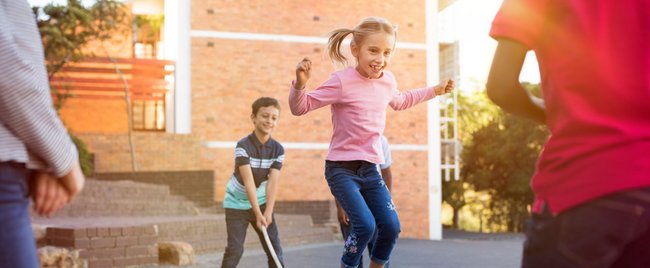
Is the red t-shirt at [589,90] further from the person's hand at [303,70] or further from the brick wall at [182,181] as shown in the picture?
the brick wall at [182,181]

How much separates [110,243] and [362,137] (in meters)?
5.71

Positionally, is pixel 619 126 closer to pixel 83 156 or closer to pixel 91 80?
pixel 83 156

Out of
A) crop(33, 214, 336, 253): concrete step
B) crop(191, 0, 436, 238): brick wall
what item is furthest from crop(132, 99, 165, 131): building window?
crop(33, 214, 336, 253): concrete step

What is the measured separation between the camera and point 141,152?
21.4 metres

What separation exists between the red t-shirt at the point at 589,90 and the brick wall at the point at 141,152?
64.3 ft

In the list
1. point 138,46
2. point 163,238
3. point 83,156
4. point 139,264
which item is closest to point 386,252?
point 139,264

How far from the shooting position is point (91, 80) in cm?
2442

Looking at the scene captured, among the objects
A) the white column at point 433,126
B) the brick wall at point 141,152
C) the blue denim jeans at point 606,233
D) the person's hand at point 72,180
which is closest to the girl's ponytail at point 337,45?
the person's hand at point 72,180

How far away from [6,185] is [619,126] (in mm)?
1355

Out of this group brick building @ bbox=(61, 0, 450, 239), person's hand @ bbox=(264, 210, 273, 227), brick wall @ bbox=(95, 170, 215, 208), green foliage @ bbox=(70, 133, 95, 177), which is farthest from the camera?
brick building @ bbox=(61, 0, 450, 239)

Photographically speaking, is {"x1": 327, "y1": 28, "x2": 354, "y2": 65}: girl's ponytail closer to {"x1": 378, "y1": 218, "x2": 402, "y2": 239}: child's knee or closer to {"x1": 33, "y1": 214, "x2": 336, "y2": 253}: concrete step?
{"x1": 378, "y1": 218, "x2": 402, "y2": 239}: child's knee

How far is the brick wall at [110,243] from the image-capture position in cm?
1026

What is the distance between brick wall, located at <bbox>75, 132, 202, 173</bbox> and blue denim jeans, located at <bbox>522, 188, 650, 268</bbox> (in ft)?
64.7

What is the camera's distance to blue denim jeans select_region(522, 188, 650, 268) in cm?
185
